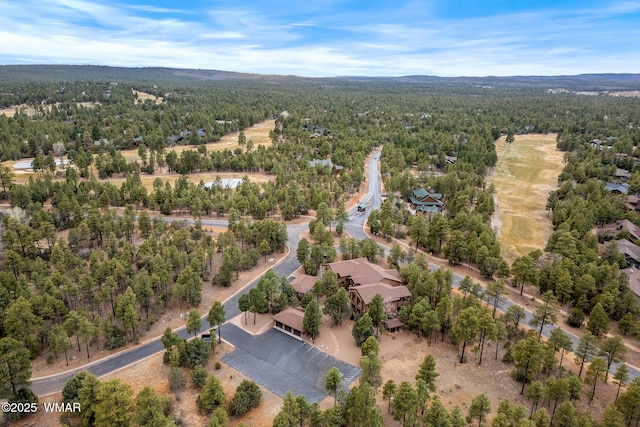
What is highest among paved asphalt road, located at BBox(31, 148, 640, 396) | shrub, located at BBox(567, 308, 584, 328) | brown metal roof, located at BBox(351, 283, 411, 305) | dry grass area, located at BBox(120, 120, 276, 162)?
dry grass area, located at BBox(120, 120, 276, 162)

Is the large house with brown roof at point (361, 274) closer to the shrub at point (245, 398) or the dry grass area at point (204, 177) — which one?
the shrub at point (245, 398)

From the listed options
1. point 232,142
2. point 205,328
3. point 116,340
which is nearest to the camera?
point 116,340

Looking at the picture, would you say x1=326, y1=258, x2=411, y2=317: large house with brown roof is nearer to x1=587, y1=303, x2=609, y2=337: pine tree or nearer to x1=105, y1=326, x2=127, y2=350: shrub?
x1=587, y1=303, x2=609, y2=337: pine tree

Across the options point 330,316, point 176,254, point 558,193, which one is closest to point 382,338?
point 330,316

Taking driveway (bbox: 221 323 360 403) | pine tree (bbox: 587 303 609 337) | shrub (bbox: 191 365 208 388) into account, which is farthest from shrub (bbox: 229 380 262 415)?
pine tree (bbox: 587 303 609 337)

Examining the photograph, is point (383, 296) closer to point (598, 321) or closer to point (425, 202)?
point (598, 321)

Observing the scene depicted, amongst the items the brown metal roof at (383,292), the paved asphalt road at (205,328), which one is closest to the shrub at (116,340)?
the paved asphalt road at (205,328)

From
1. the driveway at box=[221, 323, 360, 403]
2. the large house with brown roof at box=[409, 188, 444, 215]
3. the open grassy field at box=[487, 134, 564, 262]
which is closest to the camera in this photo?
the driveway at box=[221, 323, 360, 403]

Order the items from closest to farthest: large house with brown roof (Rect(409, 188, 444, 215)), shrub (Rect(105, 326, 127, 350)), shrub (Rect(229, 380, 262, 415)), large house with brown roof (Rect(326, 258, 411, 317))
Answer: shrub (Rect(229, 380, 262, 415))
shrub (Rect(105, 326, 127, 350))
large house with brown roof (Rect(326, 258, 411, 317))
large house with brown roof (Rect(409, 188, 444, 215))

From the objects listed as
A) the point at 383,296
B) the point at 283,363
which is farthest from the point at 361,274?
the point at 283,363
